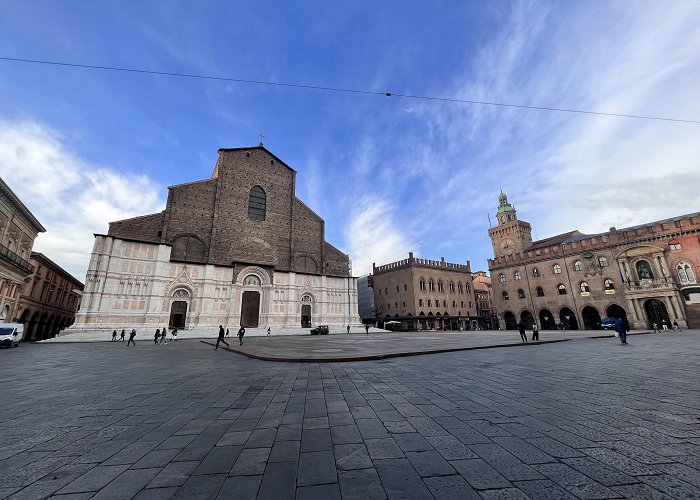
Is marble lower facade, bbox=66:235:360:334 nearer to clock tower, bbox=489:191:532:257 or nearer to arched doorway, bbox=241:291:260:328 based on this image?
arched doorway, bbox=241:291:260:328

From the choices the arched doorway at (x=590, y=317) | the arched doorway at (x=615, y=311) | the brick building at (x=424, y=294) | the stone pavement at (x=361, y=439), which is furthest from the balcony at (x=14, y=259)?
the arched doorway at (x=615, y=311)

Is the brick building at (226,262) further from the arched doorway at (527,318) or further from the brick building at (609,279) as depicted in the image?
the brick building at (609,279)

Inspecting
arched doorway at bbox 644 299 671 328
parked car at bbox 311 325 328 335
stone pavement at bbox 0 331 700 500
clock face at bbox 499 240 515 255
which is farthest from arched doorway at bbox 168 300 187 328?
clock face at bbox 499 240 515 255

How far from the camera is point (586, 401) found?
4.28 metres

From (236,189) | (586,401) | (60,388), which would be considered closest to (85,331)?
(236,189)

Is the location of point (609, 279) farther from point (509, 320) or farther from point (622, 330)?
point (622, 330)

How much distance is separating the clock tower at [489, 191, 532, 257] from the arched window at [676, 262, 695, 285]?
22.3 metres

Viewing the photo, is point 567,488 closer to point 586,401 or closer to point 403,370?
point 586,401

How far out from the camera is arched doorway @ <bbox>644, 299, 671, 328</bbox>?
106 ft

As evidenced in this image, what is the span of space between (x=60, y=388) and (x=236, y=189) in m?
33.6

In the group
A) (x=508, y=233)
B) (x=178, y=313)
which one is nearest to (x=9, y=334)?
(x=178, y=313)

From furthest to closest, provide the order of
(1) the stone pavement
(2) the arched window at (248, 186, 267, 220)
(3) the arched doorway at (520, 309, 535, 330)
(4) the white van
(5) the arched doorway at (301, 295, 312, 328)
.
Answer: (3) the arched doorway at (520, 309, 535, 330), (2) the arched window at (248, 186, 267, 220), (5) the arched doorway at (301, 295, 312, 328), (4) the white van, (1) the stone pavement

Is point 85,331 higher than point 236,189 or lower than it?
lower

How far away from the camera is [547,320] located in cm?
4147
